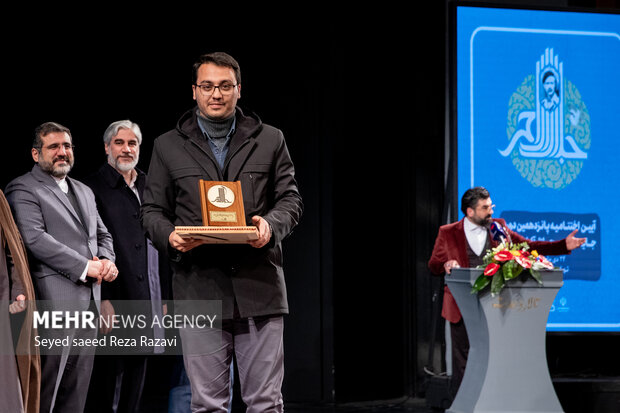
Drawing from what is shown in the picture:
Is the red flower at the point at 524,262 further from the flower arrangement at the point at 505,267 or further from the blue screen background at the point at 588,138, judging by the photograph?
the blue screen background at the point at 588,138

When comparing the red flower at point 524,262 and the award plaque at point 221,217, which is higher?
the award plaque at point 221,217

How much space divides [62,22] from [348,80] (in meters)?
1.90

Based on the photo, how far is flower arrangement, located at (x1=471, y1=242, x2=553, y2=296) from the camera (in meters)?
4.16

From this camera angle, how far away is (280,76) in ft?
17.8

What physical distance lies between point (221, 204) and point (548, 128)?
3.78m

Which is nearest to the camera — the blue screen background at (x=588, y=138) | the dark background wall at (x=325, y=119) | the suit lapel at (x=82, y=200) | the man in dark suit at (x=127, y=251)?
the suit lapel at (x=82, y=200)

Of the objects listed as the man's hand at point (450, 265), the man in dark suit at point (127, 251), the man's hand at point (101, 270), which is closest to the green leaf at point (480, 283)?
the man's hand at point (450, 265)

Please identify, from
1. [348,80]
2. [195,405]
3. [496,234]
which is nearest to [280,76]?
[348,80]

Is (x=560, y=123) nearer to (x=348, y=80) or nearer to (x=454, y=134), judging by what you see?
(x=454, y=134)

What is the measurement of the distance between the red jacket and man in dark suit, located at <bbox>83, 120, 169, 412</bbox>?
180cm

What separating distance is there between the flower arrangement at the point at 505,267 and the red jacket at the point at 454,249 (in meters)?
0.71

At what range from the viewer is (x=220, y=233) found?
215cm

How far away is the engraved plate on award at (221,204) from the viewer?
223 cm

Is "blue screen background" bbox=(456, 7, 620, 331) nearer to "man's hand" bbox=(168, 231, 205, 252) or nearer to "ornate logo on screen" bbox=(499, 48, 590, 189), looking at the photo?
"ornate logo on screen" bbox=(499, 48, 590, 189)
